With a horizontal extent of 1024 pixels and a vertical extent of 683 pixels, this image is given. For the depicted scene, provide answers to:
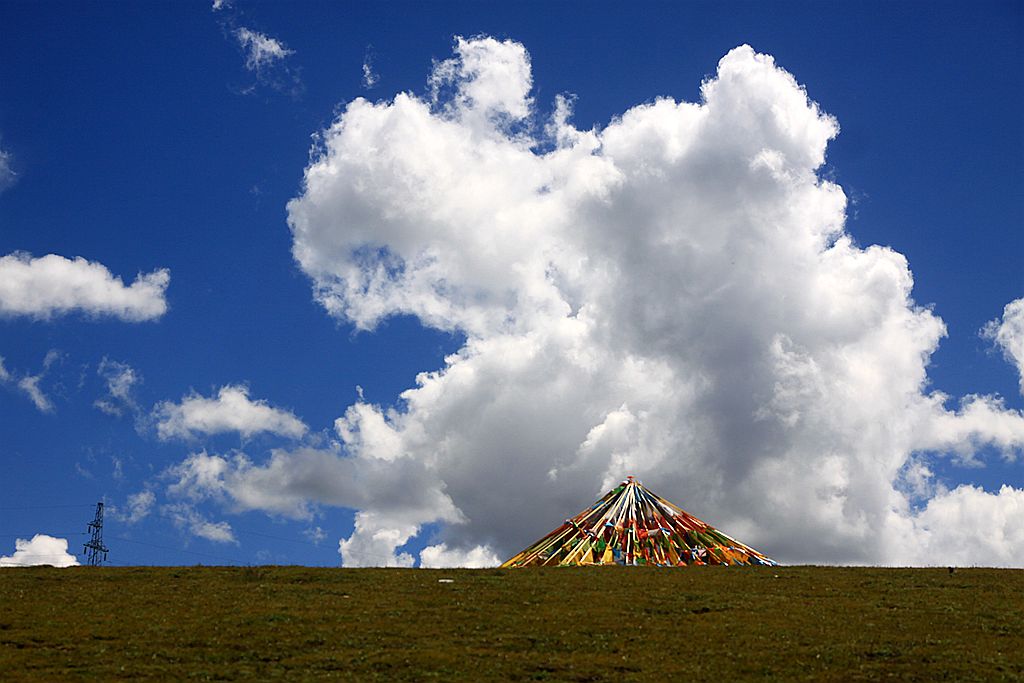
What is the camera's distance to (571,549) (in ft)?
195

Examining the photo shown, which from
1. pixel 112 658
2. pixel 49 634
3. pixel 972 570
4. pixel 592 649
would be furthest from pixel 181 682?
pixel 972 570

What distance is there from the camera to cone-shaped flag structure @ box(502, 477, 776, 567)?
5844cm

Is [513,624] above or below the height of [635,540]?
below

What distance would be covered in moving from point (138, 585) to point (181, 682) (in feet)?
55.8

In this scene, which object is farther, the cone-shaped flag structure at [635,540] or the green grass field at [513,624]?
the cone-shaped flag structure at [635,540]

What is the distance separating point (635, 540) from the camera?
59375 millimetres

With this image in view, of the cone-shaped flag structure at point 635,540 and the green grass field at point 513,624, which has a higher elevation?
the cone-shaped flag structure at point 635,540

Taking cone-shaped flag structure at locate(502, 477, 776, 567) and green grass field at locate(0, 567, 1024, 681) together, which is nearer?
green grass field at locate(0, 567, 1024, 681)

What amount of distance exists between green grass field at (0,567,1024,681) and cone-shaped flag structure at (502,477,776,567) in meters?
4.07

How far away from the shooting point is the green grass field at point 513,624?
36188 millimetres

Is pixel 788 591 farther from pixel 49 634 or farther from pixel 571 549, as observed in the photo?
pixel 49 634

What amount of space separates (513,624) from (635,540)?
1885 cm

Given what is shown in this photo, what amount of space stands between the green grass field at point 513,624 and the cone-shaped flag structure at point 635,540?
13.4 feet

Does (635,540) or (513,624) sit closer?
(513,624)
